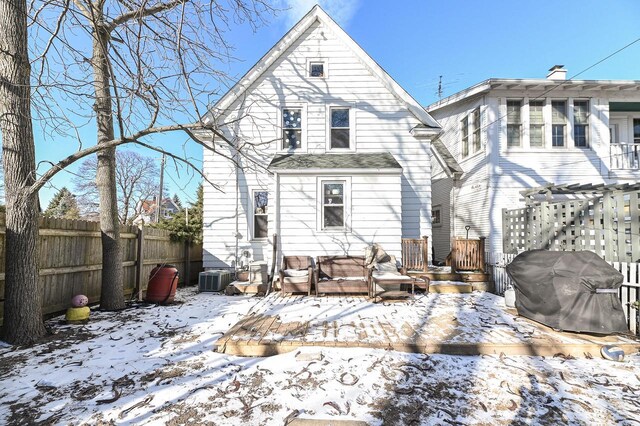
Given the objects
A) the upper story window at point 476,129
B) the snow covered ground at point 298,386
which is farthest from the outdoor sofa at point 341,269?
the upper story window at point 476,129

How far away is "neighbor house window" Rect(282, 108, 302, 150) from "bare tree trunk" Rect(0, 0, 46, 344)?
6098 millimetres

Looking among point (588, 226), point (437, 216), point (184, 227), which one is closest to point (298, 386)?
point (588, 226)

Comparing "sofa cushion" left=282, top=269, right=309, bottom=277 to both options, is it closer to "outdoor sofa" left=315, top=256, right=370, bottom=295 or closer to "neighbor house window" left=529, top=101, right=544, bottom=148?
"outdoor sofa" left=315, top=256, right=370, bottom=295

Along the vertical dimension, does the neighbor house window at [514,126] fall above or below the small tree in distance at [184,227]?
above

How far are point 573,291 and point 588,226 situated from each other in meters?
1.86

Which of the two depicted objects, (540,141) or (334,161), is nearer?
(334,161)

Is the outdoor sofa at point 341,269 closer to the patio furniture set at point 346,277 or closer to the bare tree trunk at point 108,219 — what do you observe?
the patio furniture set at point 346,277

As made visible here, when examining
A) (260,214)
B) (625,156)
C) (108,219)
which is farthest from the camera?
(625,156)

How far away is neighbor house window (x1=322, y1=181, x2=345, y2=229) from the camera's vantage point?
8.38 m

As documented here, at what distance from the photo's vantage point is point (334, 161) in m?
8.59

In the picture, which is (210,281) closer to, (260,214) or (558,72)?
(260,214)

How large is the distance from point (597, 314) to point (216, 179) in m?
9.24

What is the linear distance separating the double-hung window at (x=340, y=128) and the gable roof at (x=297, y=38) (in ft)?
5.22

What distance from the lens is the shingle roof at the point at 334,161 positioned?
819 centimetres
